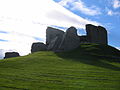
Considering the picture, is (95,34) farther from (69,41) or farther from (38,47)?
(38,47)

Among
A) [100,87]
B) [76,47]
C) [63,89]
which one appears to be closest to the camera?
[63,89]

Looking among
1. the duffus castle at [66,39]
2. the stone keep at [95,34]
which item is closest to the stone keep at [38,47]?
the duffus castle at [66,39]

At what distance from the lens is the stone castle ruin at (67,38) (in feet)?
283

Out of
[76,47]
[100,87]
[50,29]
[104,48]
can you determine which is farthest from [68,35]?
[100,87]

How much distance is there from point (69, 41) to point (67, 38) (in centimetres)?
143

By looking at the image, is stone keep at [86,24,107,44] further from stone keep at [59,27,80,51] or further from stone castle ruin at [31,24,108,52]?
stone keep at [59,27,80,51]

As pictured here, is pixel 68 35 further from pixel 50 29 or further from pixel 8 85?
pixel 8 85

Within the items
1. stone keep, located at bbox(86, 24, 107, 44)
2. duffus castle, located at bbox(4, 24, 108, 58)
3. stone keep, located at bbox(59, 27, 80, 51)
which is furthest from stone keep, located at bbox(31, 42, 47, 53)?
stone keep, located at bbox(86, 24, 107, 44)

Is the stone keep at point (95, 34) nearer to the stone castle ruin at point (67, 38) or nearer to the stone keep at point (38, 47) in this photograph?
the stone castle ruin at point (67, 38)

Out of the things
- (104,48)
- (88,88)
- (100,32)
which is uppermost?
(100,32)

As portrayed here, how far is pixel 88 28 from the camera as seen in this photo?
365 ft

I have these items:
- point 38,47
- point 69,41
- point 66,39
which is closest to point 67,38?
point 66,39

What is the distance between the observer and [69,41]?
86.0m

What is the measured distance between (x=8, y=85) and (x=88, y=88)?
1169 cm
